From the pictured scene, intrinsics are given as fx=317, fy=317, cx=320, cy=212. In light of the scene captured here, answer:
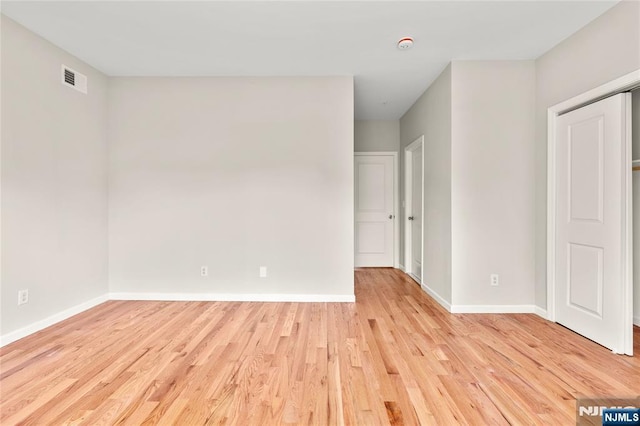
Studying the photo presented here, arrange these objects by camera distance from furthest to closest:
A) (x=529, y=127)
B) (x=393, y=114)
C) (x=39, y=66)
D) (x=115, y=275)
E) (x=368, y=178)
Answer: (x=368, y=178) < (x=393, y=114) < (x=115, y=275) < (x=529, y=127) < (x=39, y=66)

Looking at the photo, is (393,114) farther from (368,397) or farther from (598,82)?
(368,397)

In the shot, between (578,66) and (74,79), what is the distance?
4782 millimetres

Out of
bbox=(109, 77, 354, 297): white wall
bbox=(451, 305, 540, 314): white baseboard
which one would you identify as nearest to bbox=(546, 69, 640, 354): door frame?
bbox=(451, 305, 540, 314): white baseboard

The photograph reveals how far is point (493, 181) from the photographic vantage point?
328 centimetres

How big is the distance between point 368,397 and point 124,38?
3.53m

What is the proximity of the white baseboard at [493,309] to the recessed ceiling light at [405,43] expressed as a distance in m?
2.61

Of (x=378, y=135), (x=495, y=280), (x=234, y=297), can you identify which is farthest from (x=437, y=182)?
(x=234, y=297)

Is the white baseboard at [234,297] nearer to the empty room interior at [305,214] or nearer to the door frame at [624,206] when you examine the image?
the empty room interior at [305,214]

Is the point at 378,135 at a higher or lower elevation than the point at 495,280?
higher

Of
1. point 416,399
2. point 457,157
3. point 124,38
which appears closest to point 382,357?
point 416,399

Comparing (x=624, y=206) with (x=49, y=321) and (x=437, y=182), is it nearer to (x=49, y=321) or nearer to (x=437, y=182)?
(x=437, y=182)

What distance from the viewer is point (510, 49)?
306cm

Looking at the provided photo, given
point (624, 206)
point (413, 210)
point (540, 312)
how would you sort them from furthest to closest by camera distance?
point (413, 210) → point (540, 312) → point (624, 206)

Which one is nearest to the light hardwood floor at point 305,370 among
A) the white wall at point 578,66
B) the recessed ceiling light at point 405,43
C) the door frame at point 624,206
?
the door frame at point 624,206
